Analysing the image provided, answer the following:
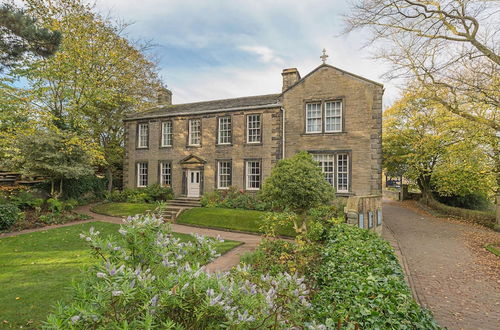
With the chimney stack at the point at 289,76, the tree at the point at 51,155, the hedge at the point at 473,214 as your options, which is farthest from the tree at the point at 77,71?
the hedge at the point at 473,214

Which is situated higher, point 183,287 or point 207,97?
point 207,97

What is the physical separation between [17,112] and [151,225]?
1936cm

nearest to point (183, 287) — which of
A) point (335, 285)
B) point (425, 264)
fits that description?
point (335, 285)

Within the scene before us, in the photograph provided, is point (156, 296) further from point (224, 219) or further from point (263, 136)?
point (263, 136)

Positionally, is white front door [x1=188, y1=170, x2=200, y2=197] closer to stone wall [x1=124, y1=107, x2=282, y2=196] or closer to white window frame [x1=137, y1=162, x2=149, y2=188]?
stone wall [x1=124, y1=107, x2=282, y2=196]

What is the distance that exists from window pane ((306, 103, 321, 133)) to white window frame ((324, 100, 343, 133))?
521mm

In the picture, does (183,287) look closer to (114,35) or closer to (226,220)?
(226,220)

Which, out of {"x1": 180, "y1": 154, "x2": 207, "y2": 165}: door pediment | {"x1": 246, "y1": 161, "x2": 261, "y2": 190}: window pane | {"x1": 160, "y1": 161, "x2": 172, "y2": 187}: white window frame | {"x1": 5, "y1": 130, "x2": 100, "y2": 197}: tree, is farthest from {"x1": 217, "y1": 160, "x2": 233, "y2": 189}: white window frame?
{"x1": 5, "y1": 130, "x2": 100, "y2": 197}: tree

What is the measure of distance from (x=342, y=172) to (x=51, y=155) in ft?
59.0

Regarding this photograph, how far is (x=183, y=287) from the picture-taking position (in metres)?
2.09

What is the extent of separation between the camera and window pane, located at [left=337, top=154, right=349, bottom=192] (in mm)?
16641

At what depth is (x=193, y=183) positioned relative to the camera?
20562 millimetres

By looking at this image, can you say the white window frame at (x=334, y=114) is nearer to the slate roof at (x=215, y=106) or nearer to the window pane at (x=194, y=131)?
the slate roof at (x=215, y=106)

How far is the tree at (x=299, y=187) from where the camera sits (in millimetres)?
10789
